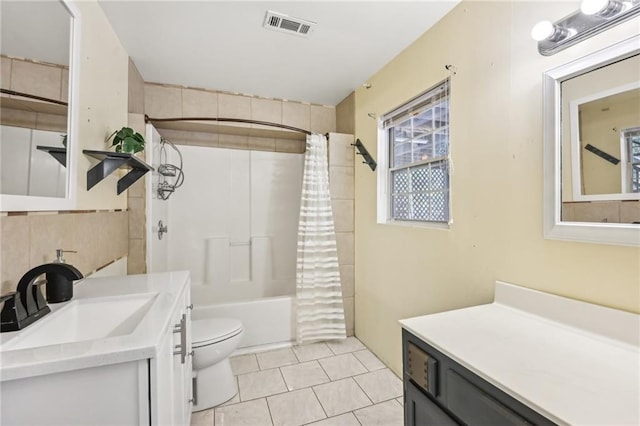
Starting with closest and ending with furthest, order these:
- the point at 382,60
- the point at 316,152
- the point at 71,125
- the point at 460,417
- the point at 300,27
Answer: the point at 460,417 → the point at 71,125 → the point at 300,27 → the point at 382,60 → the point at 316,152

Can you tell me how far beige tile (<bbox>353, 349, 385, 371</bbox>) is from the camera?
2.23 metres

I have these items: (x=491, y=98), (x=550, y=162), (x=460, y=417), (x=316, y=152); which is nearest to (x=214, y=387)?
(x=460, y=417)

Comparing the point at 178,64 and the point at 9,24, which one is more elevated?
the point at 178,64

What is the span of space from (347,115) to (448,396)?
8.13 feet

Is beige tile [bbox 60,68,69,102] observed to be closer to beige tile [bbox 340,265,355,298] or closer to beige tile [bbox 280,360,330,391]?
beige tile [bbox 280,360,330,391]

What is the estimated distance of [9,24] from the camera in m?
0.94

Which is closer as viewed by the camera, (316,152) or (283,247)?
(316,152)

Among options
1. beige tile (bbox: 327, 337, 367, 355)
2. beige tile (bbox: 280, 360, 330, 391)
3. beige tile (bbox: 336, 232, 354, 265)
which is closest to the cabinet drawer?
beige tile (bbox: 280, 360, 330, 391)

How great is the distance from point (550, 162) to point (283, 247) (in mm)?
2546

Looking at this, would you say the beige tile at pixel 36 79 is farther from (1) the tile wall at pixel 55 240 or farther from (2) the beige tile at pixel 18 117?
(1) the tile wall at pixel 55 240

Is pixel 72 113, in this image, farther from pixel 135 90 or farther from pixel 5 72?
pixel 135 90

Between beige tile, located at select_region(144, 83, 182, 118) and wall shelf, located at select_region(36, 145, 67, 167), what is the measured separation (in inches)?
58.7

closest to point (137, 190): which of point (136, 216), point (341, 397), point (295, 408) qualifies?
point (136, 216)

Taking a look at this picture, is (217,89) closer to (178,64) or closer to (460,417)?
(178,64)
